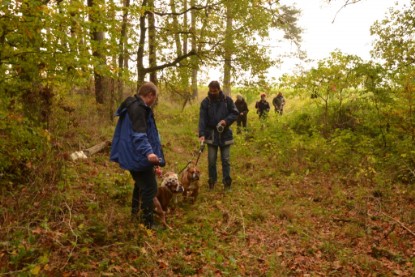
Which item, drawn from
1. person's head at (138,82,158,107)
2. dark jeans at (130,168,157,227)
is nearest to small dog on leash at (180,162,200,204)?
dark jeans at (130,168,157,227)

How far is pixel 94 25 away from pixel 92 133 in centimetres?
552

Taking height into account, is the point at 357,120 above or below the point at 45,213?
above

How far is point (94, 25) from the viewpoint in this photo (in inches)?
209

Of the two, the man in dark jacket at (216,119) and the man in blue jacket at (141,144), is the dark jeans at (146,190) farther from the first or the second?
the man in dark jacket at (216,119)

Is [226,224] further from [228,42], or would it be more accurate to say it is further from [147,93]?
[228,42]

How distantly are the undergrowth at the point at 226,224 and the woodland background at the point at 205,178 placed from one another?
0.9 inches

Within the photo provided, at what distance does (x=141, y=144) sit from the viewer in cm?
452

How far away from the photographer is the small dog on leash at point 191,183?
259 inches

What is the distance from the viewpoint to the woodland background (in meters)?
4.34

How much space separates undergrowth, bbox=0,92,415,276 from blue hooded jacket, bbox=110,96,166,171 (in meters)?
0.83

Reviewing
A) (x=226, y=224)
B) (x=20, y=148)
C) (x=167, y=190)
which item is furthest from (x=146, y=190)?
(x=20, y=148)

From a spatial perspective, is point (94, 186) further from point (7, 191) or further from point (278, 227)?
point (278, 227)

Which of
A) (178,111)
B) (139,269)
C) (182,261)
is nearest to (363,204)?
(182,261)

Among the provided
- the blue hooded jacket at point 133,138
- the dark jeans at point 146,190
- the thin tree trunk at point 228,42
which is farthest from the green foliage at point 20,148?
the thin tree trunk at point 228,42
